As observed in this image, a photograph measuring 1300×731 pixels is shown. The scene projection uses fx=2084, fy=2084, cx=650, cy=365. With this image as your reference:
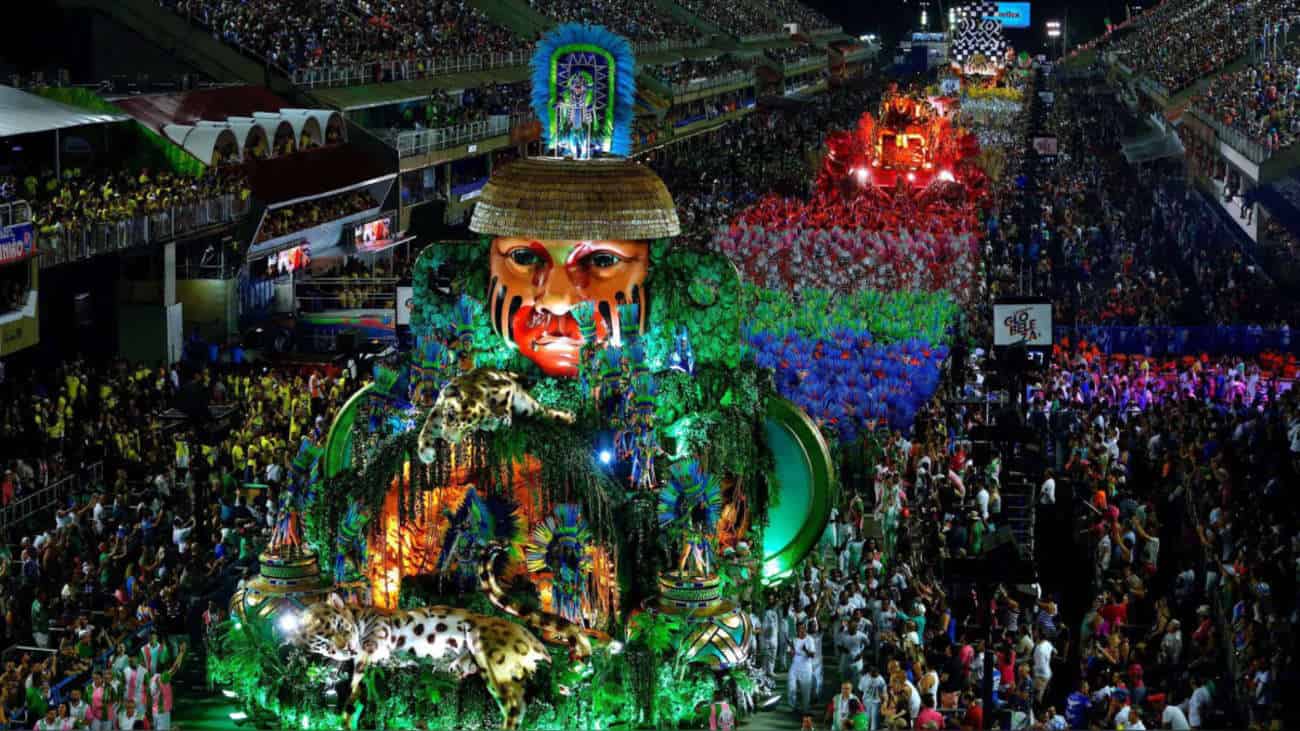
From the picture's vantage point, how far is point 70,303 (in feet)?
124

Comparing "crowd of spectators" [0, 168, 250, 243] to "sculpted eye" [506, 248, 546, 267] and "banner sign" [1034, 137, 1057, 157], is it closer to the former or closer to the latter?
"sculpted eye" [506, 248, 546, 267]

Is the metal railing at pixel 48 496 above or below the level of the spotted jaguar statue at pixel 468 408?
below

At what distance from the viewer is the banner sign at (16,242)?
2978 cm

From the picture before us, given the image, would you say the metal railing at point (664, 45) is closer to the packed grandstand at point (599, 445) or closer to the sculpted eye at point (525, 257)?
the packed grandstand at point (599, 445)

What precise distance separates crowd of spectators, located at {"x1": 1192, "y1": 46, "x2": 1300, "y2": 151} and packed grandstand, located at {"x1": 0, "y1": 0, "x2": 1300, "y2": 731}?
910 mm

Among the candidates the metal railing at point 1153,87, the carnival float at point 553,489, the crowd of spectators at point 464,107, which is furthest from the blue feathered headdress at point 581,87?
the metal railing at point 1153,87

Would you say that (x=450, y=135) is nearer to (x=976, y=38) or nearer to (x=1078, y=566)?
(x=1078, y=566)

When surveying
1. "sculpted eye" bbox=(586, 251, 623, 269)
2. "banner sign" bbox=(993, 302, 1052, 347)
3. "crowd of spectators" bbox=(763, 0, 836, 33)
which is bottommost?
"banner sign" bbox=(993, 302, 1052, 347)

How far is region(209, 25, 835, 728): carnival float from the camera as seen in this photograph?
17781 mm

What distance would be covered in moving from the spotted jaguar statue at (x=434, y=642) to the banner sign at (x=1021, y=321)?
1270 cm

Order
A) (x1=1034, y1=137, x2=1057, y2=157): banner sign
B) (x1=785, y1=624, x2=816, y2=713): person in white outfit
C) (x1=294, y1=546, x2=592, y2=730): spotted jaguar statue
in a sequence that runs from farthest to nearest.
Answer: (x1=1034, y1=137, x2=1057, y2=157): banner sign, (x1=785, y1=624, x2=816, y2=713): person in white outfit, (x1=294, y1=546, x2=592, y2=730): spotted jaguar statue

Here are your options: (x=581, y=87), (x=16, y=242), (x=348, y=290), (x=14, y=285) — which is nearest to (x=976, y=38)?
(x=348, y=290)

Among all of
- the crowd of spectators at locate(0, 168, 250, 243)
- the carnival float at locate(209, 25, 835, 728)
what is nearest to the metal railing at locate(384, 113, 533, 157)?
the crowd of spectators at locate(0, 168, 250, 243)

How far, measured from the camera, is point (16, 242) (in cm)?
3025
